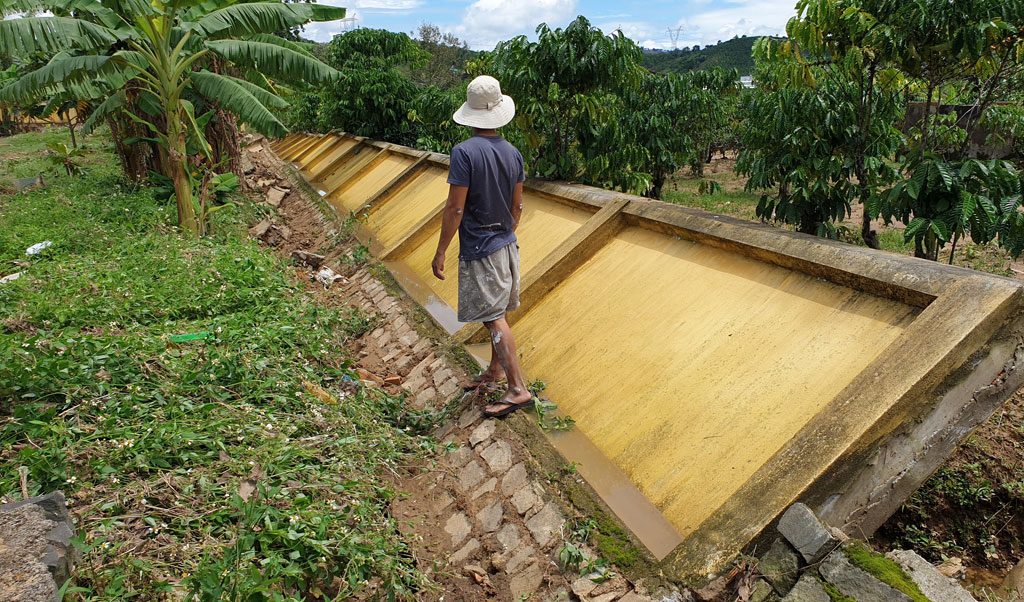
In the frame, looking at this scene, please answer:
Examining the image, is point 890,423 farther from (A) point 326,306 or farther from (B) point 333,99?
(B) point 333,99

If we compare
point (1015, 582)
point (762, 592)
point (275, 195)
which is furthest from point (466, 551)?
point (275, 195)

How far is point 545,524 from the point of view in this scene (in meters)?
2.99

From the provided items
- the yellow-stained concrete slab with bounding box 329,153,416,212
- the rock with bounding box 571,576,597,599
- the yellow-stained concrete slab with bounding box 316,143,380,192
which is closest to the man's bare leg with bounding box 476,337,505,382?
the rock with bounding box 571,576,597,599

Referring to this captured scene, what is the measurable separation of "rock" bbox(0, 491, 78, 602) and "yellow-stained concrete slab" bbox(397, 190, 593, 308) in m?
3.33

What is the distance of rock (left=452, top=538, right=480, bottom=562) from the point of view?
3.07 meters

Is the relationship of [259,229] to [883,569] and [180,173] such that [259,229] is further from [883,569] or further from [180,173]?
[883,569]

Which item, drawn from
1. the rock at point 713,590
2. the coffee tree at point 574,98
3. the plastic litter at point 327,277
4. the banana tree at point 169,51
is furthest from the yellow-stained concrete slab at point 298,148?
the rock at point 713,590

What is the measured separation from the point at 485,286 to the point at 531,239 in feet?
7.63

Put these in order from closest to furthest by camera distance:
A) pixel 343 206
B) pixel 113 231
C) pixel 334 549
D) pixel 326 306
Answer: pixel 334 549
pixel 326 306
pixel 113 231
pixel 343 206

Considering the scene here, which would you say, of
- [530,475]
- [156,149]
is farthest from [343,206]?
[530,475]

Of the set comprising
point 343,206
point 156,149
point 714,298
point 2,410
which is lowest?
point 343,206

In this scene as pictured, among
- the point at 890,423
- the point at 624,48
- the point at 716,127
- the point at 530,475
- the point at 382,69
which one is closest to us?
the point at 890,423

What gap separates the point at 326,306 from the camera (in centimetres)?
616

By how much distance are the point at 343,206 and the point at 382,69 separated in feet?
23.0
